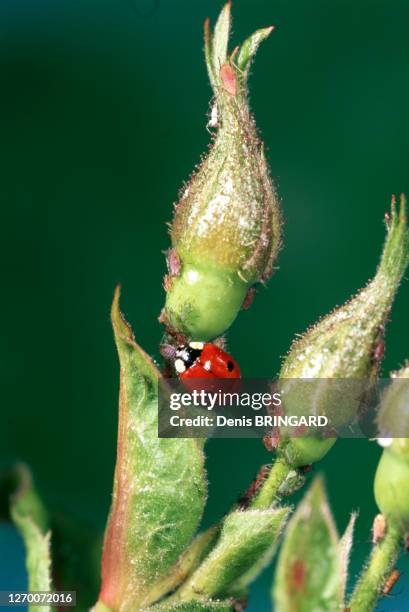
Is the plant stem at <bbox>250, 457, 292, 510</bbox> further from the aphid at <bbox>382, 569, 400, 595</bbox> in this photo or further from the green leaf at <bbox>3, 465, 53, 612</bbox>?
the green leaf at <bbox>3, 465, 53, 612</bbox>

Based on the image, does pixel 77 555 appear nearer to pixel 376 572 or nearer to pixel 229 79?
pixel 376 572

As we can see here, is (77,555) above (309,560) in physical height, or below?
above

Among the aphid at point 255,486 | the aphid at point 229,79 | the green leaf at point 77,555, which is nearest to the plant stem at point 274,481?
the aphid at point 255,486

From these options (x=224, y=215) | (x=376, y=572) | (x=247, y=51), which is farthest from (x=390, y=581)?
(x=247, y=51)

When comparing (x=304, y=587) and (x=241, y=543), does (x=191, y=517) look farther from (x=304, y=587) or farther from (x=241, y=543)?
(x=304, y=587)

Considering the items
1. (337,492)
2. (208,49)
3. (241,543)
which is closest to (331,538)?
(241,543)
